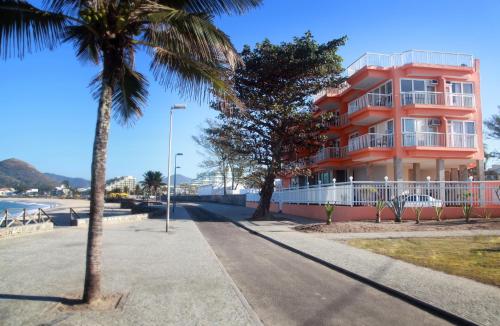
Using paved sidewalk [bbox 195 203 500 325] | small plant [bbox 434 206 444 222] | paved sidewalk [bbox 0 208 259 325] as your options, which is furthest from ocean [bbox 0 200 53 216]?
small plant [bbox 434 206 444 222]

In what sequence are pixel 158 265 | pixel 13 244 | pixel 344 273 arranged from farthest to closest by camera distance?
pixel 13 244 < pixel 158 265 < pixel 344 273

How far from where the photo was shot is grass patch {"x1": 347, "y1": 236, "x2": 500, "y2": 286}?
9.06 m

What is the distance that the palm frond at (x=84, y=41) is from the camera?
7.27 meters

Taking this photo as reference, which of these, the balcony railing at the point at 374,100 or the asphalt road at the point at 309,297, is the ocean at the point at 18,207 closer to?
the asphalt road at the point at 309,297

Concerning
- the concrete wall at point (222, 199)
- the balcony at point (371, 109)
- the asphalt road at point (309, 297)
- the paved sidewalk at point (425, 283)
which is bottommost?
the asphalt road at point (309, 297)

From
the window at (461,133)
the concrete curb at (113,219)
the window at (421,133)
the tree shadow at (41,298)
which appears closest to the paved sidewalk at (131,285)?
the tree shadow at (41,298)

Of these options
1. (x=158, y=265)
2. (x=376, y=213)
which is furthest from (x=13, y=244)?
(x=376, y=213)

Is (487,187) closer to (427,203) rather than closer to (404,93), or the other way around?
(427,203)

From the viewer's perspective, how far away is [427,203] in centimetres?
2109

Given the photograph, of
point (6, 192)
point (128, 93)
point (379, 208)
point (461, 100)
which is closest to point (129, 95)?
point (128, 93)

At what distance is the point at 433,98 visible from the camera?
28125mm

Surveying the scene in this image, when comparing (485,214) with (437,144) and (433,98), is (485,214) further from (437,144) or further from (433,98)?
(433,98)

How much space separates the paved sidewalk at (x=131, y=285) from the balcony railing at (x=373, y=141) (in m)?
18.4

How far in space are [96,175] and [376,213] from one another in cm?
1721
